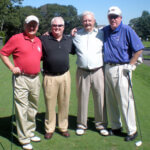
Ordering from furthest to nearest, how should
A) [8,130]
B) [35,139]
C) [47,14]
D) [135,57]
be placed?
[47,14], [8,130], [35,139], [135,57]

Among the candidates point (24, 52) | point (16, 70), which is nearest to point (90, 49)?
point (24, 52)

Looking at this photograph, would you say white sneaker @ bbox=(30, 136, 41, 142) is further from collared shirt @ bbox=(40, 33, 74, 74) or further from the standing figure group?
collared shirt @ bbox=(40, 33, 74, 74)

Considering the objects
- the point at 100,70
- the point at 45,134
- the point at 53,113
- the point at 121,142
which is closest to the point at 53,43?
the point at 100,70

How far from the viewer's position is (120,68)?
4156 millimetres

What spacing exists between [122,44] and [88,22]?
73cm

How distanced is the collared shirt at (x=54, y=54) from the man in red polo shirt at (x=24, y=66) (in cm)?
14

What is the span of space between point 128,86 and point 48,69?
1463 mm

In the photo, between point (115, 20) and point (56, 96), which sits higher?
point (115, 20)

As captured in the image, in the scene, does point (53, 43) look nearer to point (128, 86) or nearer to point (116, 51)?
point (116, 51)

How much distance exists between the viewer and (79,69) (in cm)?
448

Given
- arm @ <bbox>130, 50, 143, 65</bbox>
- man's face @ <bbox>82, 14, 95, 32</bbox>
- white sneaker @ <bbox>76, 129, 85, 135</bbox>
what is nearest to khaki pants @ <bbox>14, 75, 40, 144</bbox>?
white sneaker @ <bbox>76, 129, 85, 135</bbox>

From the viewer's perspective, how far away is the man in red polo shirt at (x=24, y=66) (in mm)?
3777

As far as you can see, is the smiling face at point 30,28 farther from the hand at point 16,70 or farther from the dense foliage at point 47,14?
the dense foliage at point 47,14

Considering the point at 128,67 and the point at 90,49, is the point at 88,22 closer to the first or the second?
the point at 90,49
